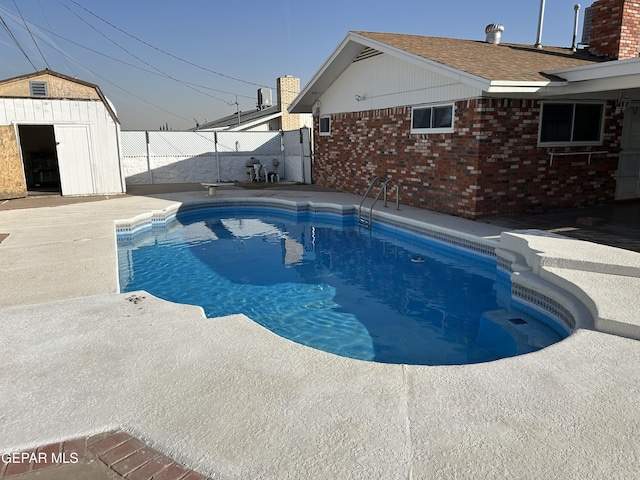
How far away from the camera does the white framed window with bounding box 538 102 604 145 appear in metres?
9.07

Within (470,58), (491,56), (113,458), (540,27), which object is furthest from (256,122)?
(113,458)

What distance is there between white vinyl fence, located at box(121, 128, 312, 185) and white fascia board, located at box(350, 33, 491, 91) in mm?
6167

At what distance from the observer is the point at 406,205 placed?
11.0 m

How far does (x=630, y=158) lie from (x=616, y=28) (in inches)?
125

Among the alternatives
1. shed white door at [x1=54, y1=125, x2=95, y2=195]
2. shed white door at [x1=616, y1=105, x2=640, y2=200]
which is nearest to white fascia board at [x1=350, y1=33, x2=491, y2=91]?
shed white door at [x1=616, y1=105, x2=640, y2=200]

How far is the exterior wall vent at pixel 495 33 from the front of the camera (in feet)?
38.7

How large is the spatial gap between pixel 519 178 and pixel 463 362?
5.90 m

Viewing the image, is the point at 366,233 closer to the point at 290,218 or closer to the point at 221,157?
the point at 290,218

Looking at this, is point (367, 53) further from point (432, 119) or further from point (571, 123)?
point (571, 123)

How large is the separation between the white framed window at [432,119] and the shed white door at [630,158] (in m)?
4.17

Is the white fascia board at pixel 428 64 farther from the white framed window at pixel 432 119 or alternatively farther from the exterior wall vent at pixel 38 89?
the exterior wall vent at pixel 38 89

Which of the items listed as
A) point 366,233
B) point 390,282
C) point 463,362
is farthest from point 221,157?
point 463,362

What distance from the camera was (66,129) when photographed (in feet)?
42.8

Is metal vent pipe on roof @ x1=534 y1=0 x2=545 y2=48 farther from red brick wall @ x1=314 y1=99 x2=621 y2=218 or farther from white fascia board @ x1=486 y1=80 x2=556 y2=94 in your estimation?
white fascia board @ x1=486 y1=80 x2=556 y2=94
